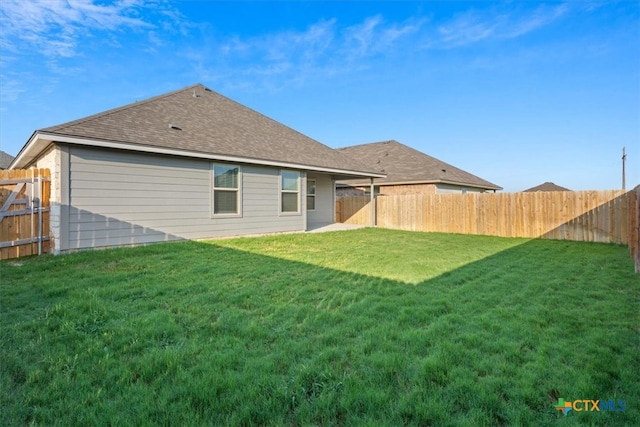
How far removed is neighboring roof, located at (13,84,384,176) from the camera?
7292mm

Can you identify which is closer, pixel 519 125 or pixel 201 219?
pixel 201 219

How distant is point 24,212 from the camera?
6.70 metres

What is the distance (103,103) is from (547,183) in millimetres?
39539

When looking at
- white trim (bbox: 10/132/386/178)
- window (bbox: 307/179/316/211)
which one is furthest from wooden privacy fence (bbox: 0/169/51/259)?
window (bbox: 307/179/316/211)

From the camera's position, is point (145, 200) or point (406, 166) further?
point (406, 166)

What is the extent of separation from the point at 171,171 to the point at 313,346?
744cm

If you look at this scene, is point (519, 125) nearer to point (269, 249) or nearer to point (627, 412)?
point (269, 249)

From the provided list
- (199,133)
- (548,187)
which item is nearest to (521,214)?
(199,133)

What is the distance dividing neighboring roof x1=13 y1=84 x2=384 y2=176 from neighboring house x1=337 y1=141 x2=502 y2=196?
4.48 m

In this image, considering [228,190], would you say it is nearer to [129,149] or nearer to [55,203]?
[129,149]

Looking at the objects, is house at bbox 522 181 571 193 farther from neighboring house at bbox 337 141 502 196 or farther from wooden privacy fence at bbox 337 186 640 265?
wooden privacy fence at bbox 337 186 640 265

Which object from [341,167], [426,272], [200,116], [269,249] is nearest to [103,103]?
[200,116]

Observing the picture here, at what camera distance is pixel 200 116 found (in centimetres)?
1073

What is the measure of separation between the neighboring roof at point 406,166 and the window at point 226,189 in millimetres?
8217
